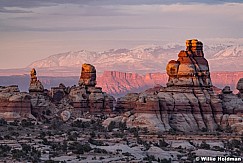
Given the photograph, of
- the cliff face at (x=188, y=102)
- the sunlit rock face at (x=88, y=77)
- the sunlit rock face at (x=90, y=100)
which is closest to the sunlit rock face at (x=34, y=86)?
the sunlit rock face at (x=90, y=100)

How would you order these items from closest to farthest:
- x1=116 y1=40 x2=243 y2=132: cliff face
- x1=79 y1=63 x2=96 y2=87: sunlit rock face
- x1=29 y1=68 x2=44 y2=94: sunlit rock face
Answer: x1=116 y1=40 x2=243 y2=132: cliff face
x1=29 y1=68 x2=44 y2=94: sunlit rock face
x1=79 y1=63 x2=96 y2=87: sunlit rock face

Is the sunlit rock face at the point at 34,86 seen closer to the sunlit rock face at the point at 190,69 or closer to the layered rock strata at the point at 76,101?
the layered rock strata at the point at 76,101

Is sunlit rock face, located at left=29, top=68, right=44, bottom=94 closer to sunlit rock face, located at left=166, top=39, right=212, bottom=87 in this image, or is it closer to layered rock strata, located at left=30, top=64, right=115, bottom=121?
layered rock strata, located at left=30, top=64, right=115, bottom=121

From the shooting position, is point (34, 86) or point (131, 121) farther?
point (34, 86)

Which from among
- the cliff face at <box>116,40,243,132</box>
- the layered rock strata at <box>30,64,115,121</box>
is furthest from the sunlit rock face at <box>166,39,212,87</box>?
the layered rock strata at <box>30,64,115,121</box>

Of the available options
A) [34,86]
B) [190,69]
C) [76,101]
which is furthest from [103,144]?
[34,86]

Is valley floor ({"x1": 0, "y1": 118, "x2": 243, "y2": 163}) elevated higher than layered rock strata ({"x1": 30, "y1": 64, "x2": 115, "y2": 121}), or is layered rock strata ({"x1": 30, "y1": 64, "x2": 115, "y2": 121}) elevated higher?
layered rock strata ({"x1": 30, "y1": 64, "x2": 115, "y2": 121})

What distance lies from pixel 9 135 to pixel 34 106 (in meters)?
Answer: 15.9

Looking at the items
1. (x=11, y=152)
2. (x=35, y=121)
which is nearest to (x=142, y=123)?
(x=35, y=121)

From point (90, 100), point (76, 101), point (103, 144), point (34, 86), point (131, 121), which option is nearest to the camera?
point (103, 144)

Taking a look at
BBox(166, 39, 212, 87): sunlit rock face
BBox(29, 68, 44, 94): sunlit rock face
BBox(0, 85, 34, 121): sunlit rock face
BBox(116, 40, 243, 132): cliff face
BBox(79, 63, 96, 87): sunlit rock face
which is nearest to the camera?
BBox(116, 40, 243, 132): cliff face

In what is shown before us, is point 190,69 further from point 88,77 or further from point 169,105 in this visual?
point 88,77

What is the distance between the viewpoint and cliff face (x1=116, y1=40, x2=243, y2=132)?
102 m

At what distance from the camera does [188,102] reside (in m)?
105
